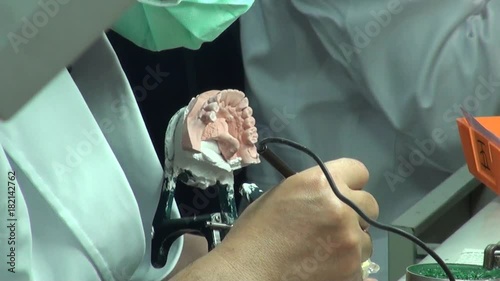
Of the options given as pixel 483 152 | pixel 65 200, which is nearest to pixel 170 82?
pixel 483 152

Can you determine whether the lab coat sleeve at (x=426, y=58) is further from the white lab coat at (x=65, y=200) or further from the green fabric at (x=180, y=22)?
the white lab coat at (x=65, y=200)

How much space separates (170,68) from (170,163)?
0.56 m

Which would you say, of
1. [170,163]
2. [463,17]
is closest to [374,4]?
[463,17]

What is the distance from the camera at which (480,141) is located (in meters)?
1.12

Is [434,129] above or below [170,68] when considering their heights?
below

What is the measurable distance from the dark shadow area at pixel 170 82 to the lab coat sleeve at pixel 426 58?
0.90 feet

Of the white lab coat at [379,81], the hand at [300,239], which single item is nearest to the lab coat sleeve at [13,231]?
the hand at [300,239]

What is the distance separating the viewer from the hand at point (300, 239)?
2.13ft

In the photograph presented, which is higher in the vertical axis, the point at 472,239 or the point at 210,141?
the point at 210,141

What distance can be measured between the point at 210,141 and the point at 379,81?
0.74 metres

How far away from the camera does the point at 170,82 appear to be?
1.29 m

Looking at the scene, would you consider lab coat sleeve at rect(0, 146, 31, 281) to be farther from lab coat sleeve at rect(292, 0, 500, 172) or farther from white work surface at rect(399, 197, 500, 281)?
lab coat sleeve at rect(292, 0, 500, 172)

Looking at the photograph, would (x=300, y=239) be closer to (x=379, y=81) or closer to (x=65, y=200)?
(x=65, y=200)

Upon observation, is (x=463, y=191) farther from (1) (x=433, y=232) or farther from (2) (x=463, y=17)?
(2) (x=463, y=17)
